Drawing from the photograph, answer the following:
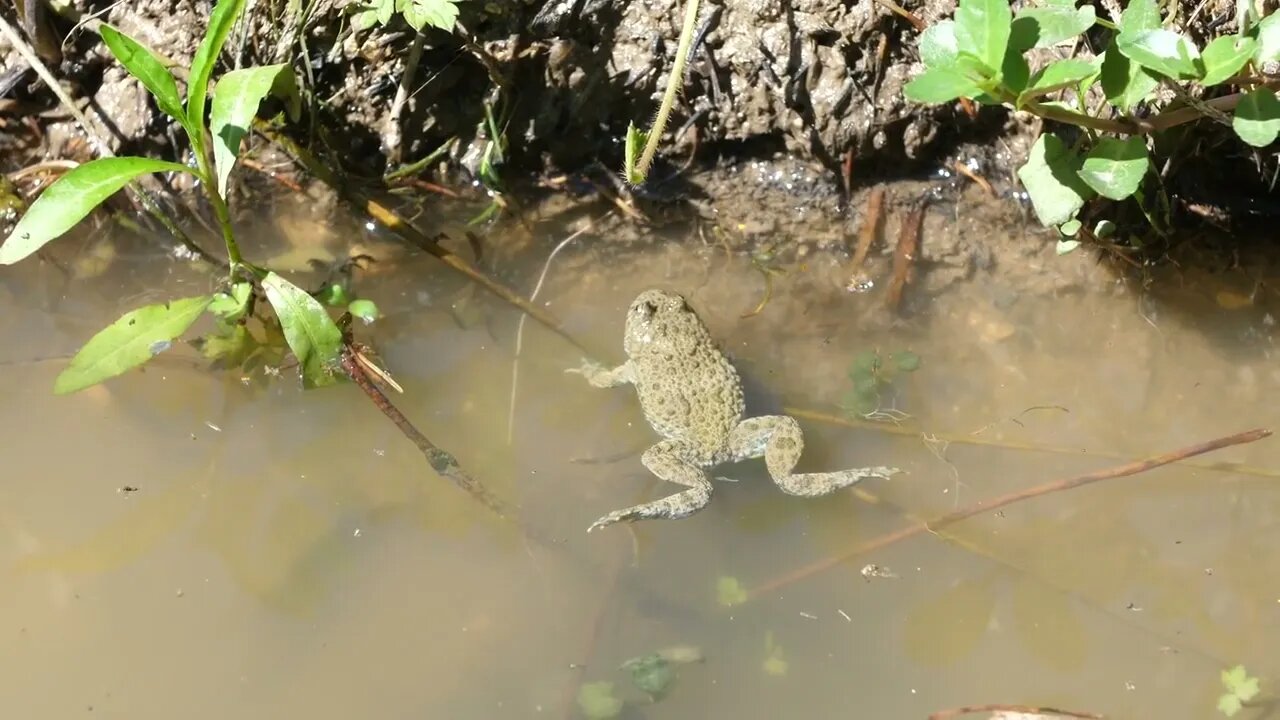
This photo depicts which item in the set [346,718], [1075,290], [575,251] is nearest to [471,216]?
[575,251]

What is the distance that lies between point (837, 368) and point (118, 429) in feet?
9.38

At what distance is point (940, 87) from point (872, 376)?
1.46 meters

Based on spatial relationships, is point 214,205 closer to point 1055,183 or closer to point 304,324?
point 304,324

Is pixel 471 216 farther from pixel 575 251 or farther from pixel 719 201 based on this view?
pixel 719 201

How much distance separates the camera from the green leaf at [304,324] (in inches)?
135

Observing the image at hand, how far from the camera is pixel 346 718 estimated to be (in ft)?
11.2

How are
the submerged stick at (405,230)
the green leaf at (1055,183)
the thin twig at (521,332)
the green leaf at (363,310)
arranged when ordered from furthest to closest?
the submerged stick at (405,230) < the thin twig at (521,332) < the green leaf at (363,310) < the green leaf at (1055,183)

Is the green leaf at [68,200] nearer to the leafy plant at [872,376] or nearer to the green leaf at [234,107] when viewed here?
the green leaf at [234,107]

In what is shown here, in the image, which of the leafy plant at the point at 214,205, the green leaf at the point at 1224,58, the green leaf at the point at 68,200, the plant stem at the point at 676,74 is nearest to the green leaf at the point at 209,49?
the leafy plant at the point at 214,205

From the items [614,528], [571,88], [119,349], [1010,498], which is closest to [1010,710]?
[1010,498]

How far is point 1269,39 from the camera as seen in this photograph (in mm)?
2854

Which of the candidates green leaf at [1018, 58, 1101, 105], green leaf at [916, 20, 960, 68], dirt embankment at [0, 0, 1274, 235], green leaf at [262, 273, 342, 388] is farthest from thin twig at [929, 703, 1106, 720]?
green leaf at [262, 273, 342, 388]

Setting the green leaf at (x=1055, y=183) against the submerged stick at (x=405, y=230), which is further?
the submerged stick at (x=405, y=230)

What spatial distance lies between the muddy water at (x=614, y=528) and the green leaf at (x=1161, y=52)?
153 centimetres
